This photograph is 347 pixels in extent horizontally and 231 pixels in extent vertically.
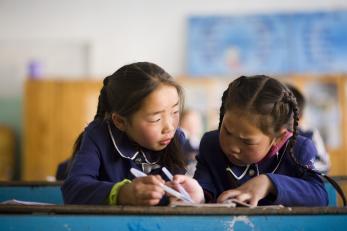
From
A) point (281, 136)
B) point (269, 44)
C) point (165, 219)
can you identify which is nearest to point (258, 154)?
point (281, 136)

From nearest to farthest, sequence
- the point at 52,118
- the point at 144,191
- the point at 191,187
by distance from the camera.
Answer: the point at 144,191 → the point at 191,187 → the point at 52,118

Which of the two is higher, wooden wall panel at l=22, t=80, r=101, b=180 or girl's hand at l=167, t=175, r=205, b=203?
girl's hand at l=167, t=175, r=205, b=203

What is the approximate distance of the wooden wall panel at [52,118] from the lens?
5.46 meters

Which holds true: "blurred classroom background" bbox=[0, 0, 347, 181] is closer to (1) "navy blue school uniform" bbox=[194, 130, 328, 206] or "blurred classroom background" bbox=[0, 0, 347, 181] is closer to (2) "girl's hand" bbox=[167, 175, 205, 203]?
(1) "navy blue school uniform" bbox=[194, 130, 328, 206]

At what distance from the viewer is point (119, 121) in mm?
1291

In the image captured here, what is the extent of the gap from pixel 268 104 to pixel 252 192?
0.20 meters

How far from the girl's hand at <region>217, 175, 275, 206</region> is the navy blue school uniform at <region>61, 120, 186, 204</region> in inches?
11.4

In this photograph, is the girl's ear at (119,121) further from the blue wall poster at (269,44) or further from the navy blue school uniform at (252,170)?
the blue wall poster at (269,44)

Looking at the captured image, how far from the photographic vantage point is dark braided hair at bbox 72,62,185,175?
123 centimetres

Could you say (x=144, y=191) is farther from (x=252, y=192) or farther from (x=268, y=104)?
(x=268, y=104)

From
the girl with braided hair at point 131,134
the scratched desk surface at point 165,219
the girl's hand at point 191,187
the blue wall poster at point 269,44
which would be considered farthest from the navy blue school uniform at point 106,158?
the blue wall poster at point 269,44

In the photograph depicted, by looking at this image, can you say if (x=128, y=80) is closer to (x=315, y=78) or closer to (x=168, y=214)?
(x=168, y=214)

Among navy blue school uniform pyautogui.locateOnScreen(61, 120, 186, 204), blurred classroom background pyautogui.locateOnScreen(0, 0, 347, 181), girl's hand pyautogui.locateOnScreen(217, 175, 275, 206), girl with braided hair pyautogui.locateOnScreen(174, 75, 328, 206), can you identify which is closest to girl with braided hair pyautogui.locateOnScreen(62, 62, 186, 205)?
navy blue school uniform pyautogui.locateOnScreen(61, 120, 186, 204)

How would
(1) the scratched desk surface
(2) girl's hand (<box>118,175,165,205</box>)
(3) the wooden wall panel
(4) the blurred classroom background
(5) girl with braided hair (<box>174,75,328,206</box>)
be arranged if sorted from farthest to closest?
(3) the wooden wall panel → (4) the blurred classroom background → (5) girl with braided hair (<box>174,75,328,206</box>) → (2) girl's hand (<box>118,175,165,205</box>) → (1) the scratched desk surface
